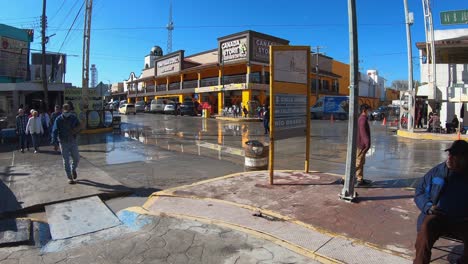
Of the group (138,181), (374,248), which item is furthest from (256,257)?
(138,181)

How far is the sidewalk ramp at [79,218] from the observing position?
17.8ft

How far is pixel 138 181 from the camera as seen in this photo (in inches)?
338

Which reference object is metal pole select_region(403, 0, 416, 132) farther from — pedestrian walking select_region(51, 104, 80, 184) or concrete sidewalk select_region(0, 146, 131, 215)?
pedestrian walking select_region(51, 104, 80, 184)

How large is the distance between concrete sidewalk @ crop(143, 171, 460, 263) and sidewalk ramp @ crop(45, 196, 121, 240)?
29.0 inches

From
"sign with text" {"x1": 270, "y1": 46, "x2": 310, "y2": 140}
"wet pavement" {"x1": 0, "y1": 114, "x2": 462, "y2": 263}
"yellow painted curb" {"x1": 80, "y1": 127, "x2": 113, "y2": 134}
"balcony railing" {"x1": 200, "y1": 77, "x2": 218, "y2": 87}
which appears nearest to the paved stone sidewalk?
"wet pavement" {"x1": 0, "y1": 114, "x2": 462, "y2": 263}

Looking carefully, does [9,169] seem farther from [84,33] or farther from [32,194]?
[84,33]

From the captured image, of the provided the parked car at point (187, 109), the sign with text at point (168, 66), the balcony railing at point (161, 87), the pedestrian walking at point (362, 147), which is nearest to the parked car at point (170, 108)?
the parked car at point (187, 109)

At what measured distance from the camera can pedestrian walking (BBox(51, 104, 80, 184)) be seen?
7996mm

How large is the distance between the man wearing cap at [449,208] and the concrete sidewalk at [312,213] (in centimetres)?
61

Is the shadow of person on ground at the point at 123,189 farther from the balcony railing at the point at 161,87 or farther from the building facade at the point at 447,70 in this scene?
the balcony railing at the point at 161,87

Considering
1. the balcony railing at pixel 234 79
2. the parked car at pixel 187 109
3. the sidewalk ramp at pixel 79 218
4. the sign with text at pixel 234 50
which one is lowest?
the sidewalk ramp at pixel 79 218

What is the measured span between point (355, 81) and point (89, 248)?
4.74 m

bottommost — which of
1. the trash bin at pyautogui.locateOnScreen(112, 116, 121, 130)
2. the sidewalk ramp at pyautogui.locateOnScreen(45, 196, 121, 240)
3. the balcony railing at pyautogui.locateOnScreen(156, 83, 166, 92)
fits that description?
the sidewalk ramp at pyautogui.locateOnScreen(45, 196, 121, 240)

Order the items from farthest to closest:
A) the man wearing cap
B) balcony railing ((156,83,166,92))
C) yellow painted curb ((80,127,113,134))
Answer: balcony railing ((156,83,166,92)), yellow painted curb ((80,127,113,134)), the man wearing cap
